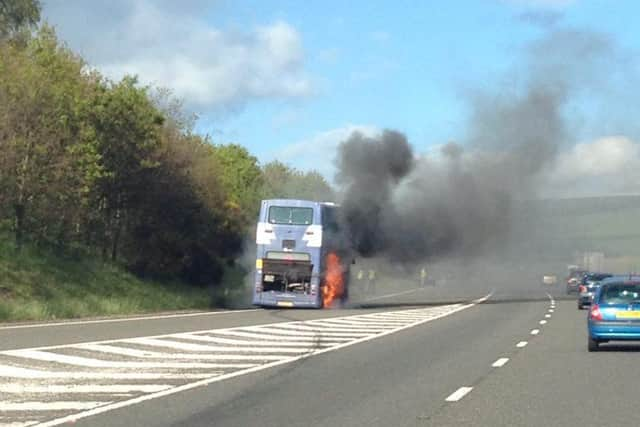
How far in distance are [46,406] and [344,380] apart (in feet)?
16.1

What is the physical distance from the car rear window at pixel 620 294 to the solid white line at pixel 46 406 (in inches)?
489

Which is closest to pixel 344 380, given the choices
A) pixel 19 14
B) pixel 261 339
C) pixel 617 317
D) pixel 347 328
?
pixel 617 317

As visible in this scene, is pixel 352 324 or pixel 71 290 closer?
pixel 352 324

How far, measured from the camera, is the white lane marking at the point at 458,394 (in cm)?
1510

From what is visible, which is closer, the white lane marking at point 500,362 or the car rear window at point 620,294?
the white lane marking at point 500,362

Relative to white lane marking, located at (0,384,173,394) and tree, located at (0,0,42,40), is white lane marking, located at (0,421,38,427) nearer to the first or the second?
white lane marking, located at (0,384,173,394)

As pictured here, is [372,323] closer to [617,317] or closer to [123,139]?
[617,317]

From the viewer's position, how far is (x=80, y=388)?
15727 mm

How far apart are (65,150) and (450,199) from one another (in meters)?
A: 20.4

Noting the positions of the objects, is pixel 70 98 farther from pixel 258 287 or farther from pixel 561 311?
pixel 561 311

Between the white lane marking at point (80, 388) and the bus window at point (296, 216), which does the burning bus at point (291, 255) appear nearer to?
the bus window at point (296, 216)

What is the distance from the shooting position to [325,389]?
16.1 meters

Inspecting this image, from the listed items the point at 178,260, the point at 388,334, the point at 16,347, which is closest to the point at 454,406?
the point at 16,347

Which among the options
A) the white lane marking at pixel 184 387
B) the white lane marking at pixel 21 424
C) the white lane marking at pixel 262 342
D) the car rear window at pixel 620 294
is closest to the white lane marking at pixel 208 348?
the white lane marking at pixel 184 387
